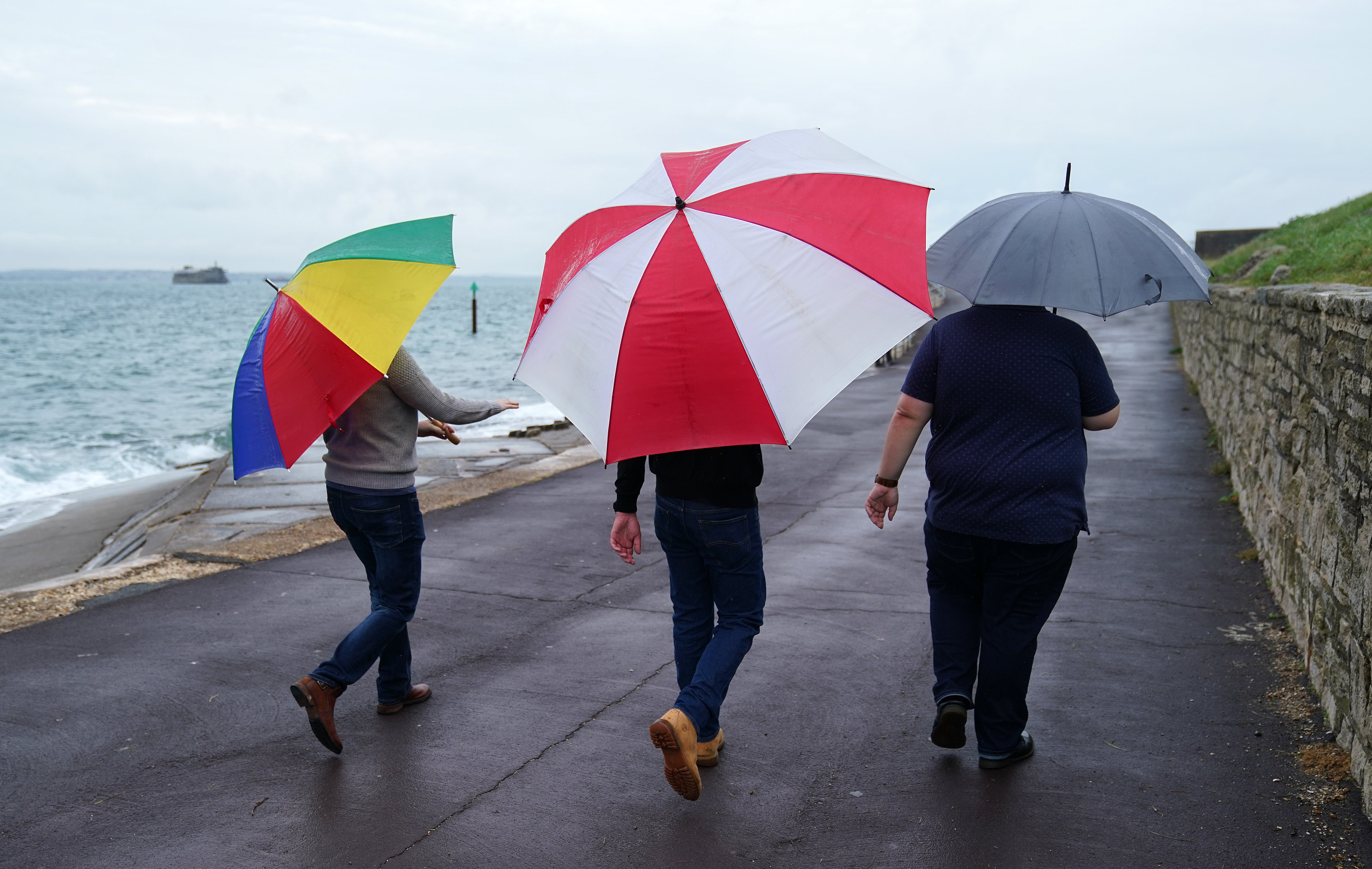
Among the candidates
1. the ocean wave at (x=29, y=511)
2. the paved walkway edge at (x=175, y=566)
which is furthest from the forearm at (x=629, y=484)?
the ocean wave at (x=29, y=511)

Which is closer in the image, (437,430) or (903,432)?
(903,432)

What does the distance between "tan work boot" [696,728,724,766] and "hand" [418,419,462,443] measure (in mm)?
1628

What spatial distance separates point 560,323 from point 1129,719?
288cm

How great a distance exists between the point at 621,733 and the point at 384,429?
5.20 feet

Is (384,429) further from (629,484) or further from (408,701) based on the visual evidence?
(408,701)

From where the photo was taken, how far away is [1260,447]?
668 cm

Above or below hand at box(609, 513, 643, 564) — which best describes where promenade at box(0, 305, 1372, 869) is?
below

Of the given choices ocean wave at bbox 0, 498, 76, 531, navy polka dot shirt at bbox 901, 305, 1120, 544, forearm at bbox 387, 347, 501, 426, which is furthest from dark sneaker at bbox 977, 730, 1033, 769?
ocean wave at bbox 0, 498, 76, 531

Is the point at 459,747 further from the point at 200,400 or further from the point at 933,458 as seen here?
the point at 200,400

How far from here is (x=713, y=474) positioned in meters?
3.46

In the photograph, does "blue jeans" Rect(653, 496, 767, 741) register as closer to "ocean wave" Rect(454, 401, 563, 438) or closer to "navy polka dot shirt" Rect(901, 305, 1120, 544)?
"navy polka dot shirt" Rect(901, 305, 1120, 544)

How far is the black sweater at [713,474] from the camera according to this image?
11.3 feet

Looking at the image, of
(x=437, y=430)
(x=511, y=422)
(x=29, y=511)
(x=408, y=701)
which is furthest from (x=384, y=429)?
(x=511, y=422)

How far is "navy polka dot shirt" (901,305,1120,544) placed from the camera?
3.46 metres
